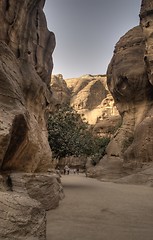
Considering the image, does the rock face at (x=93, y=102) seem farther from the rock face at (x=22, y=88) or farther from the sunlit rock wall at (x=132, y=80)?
the rock face at (x=22, y=88)

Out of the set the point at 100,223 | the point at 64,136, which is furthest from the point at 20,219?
the point at 64,136

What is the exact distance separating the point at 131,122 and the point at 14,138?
29.1 m

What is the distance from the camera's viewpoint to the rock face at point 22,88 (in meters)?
6.99

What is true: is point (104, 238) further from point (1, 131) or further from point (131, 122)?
point (131, 122)

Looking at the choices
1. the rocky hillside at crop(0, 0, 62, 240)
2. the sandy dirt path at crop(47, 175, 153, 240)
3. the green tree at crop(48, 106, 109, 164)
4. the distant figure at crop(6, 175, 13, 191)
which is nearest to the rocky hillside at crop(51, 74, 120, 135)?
the green tree at crop(48, 106, 109, 164)

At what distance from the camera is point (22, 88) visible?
9.66 m

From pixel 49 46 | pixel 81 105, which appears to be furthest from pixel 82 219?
pixel 81 105

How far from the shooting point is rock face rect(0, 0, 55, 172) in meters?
6.99

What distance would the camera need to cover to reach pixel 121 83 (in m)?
34.5

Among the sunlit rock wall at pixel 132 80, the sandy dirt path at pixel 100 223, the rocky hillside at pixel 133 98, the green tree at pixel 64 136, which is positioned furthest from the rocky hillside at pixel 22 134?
the sunlit rock wall at pixel 132 80

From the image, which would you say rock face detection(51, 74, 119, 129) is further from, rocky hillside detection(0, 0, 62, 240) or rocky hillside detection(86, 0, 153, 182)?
rocky hillside detection(0, 0, 62, 240)

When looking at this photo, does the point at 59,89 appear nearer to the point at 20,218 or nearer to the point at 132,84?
the point at 132,84

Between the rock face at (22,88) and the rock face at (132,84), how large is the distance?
597 inches

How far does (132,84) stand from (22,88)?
25.5 metres
